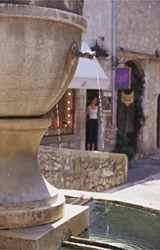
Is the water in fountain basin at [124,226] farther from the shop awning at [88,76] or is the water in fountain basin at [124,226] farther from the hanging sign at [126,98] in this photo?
the hanging sign at [126,98]

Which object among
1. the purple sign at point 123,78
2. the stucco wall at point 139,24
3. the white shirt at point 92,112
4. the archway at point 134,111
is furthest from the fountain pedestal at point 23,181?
the archway at point 134,111

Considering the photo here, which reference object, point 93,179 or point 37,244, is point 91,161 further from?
point 37,244

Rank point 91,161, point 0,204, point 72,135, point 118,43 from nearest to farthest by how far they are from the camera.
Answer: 1. point 0,204
2. point 91,161
3. point 72,135
4. point 118,43

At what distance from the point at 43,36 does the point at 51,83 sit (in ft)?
0.92

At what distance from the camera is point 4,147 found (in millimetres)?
2982

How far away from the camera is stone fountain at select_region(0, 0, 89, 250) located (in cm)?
273

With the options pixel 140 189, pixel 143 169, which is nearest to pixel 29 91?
pixel 140 189

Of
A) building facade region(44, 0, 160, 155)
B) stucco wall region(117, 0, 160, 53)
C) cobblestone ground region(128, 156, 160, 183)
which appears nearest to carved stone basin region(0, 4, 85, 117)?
cobblestone ground region(128, 156, 160, 183)

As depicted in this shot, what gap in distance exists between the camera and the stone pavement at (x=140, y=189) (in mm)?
4134

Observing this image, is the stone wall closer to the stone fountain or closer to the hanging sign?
the stone fountain

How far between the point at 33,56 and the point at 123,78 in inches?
424

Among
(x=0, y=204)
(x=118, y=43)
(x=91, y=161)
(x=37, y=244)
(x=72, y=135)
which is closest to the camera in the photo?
(x=37, y=244)

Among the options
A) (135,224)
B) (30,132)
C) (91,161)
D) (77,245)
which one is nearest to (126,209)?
(135,224)

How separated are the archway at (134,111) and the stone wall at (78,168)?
619 centimetres
